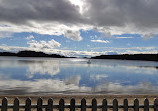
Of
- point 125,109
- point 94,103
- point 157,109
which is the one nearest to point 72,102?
point 94,103

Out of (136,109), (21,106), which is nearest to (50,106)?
(21,106)

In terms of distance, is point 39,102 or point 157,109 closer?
point 39,102

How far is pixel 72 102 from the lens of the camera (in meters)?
7.68

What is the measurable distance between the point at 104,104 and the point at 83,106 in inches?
33.8

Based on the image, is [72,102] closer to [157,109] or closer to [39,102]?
[39,102]

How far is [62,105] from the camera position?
299 inches

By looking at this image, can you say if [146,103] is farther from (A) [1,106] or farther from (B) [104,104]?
(A) [1,106]

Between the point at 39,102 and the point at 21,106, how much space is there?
2.48 ft

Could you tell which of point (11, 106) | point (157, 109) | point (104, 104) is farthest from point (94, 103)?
point (11, 106)

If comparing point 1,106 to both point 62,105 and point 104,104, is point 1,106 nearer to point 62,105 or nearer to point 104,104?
point 62,105

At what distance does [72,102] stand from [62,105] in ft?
1.38

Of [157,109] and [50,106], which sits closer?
[50,106]

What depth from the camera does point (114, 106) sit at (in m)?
7.76

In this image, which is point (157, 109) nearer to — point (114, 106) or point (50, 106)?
point (114, 106)
